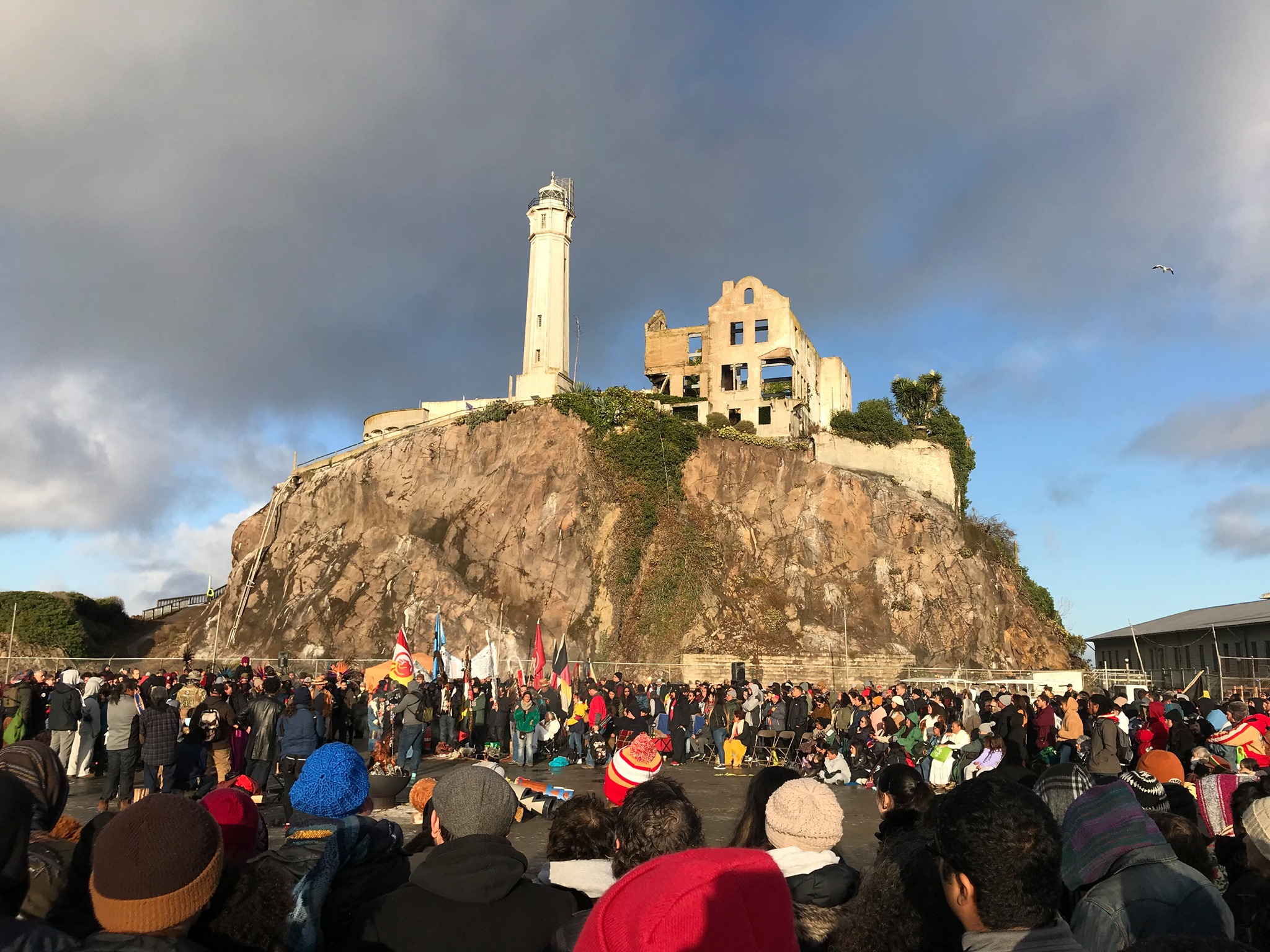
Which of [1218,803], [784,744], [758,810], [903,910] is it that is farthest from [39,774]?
[784,744]

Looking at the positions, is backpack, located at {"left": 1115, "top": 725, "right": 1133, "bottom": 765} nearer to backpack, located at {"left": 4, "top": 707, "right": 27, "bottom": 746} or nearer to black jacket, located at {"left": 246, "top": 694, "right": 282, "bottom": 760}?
black jacket, located at {"left": 246, "top": 694, "right": 282, "bottom": 760}

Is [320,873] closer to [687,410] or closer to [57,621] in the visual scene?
[687,410]

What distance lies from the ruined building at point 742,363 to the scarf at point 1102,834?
46.2m

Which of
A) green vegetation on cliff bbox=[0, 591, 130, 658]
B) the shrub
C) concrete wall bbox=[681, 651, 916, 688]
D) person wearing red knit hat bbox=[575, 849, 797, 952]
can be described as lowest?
person wearing red knit hat bbox=[575, 849, 797, 952]

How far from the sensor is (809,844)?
4.18 meters

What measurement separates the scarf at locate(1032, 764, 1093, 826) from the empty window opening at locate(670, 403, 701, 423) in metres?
46.5

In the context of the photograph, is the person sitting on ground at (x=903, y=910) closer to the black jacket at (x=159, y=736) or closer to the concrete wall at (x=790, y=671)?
the black jacket at (x=159, y=736)

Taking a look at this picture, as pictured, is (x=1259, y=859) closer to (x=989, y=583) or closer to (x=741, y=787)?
(x=741, y=787)

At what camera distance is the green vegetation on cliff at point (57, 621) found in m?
45.5

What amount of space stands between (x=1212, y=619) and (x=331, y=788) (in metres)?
56.1

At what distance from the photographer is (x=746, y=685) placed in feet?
81.9

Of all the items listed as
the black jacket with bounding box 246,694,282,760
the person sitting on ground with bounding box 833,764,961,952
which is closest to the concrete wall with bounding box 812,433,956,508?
the black jacket with bounding box 246,694,282,760

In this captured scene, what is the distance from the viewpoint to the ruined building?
51188 millimetres

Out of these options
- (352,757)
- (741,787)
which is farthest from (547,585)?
(352,757)
